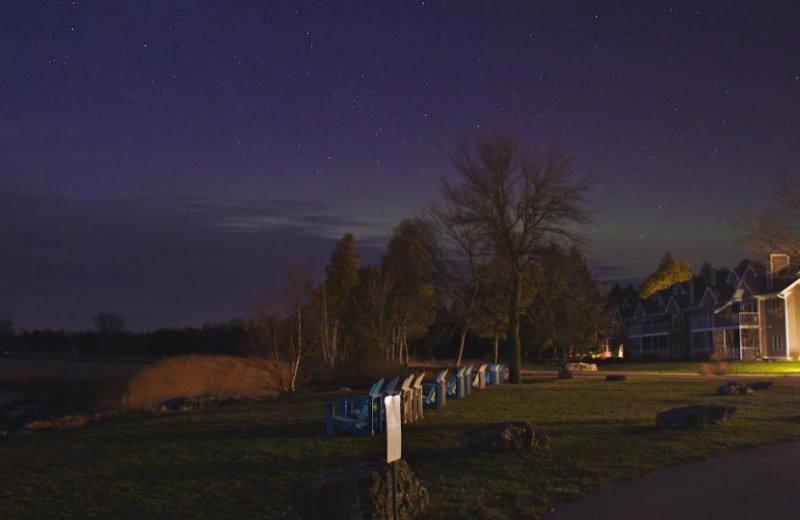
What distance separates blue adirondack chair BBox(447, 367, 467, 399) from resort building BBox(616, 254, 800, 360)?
31.7 m

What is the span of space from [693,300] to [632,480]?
63878 mm

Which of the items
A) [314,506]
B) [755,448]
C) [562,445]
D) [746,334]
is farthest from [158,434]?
[746,334]

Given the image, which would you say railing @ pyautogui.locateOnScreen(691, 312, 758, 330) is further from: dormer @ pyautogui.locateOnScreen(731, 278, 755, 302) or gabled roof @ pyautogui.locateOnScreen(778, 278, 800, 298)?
gabled roof @ pyautogui.locateOnScreen(778, 278, 800, 298)

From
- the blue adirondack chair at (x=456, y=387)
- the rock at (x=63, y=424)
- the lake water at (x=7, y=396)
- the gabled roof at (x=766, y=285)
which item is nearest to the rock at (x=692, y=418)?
the blue adirondack chair at (x=456, y=387)

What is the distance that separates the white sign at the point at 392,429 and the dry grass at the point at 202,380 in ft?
78.7

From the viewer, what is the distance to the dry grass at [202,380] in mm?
31938

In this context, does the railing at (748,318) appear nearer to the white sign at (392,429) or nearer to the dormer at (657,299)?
the dormer at (657,299)

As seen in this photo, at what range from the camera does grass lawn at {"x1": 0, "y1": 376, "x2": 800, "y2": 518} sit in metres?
9.42

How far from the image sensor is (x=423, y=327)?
4397 cm

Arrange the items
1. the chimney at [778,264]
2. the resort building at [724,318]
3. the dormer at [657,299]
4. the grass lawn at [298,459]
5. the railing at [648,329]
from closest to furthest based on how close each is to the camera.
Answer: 1. the grass lawn at [298,459]
2. the chimney at [778,264]
3. the resort building at [724,318]
4. the railing at [648,329]
5. the dormer at [657,299]

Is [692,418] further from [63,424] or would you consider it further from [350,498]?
[63,424]

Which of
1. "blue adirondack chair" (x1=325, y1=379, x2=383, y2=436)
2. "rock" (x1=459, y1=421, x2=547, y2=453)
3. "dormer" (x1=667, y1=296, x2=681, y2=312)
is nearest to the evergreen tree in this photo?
"blue adirondack chair" (x1=325, y1=379, x2=383, y2=436)

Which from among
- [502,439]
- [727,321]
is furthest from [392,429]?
[727,321]

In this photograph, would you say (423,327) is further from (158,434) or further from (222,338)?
(222,338)
